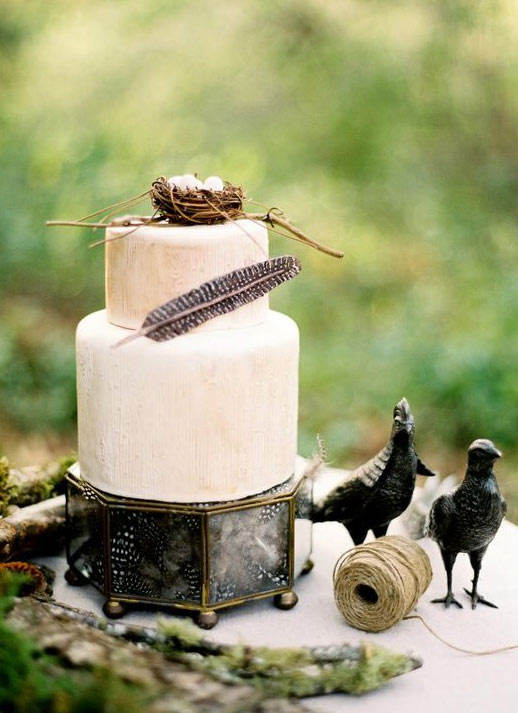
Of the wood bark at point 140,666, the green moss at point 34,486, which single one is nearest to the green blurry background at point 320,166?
the green moss at point 34,486

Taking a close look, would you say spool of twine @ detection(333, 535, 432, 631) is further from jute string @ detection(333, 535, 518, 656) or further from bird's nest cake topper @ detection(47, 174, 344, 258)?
bird's nest cake topper @ detection(47, 174, 344, 258)

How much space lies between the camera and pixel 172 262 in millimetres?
2092

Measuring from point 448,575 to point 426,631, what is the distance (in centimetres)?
17

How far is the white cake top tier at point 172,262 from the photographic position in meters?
2.09

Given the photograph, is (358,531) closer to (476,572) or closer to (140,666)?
(476,572)

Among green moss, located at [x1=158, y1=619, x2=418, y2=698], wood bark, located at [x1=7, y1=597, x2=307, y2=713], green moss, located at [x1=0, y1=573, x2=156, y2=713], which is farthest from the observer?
green moss, located at [x1=158, y1=619, x2=418, y2=698]

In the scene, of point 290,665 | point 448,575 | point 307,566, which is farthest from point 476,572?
point 290,665

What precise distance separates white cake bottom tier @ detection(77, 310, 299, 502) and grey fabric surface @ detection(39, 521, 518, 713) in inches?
13.0

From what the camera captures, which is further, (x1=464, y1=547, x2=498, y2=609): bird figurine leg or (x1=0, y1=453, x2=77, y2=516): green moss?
(x1=0, y1=453, x2=77, y2=516): green moss

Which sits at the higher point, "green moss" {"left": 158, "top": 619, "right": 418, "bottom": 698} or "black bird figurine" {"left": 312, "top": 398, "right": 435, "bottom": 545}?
"black bird figurine" {"left": 312, "top": 398, "right": 435, "bottom": 545}

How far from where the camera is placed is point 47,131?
4520 millimetres

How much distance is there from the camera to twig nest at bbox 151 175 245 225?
2148 millimetres

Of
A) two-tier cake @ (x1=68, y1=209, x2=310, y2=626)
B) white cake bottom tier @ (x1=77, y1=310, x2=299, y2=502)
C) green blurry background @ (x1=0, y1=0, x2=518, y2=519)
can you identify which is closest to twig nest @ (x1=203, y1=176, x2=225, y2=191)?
two-tier cake @ (x1=68, y1=209, x2=310, y2=626)

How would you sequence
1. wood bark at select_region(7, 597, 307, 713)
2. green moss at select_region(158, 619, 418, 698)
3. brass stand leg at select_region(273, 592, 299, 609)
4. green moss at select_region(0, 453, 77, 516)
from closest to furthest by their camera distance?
1. wood bark at select_region(7, 597, 307, 713)
2. green moss at select_region(158, 619, 418, 698)
3. brass stand leg at select_region(273, 592, 299, 609)
4. green moss at select_region(0, 453, 77, 516)
